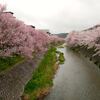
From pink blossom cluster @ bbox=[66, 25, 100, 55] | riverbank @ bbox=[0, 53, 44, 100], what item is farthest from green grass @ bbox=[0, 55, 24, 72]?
pink blossom cluster @ bbox=[66, 25, 100, 55]

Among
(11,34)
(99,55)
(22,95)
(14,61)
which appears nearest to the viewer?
(22,95)

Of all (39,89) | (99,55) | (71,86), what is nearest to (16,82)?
(39,89)

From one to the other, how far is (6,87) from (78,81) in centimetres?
1401

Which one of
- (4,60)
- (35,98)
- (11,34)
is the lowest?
(35,98)

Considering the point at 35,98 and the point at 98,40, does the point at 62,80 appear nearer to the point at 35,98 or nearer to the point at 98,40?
the point at 35,98

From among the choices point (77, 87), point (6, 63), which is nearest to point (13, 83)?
point (6, 63)

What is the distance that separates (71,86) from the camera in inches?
1359

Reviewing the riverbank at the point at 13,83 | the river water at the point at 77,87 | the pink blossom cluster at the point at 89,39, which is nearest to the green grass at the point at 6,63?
the riverbank at the point at 13,83

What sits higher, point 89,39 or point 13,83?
point 89,39

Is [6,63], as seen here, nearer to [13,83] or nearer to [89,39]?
[13,83]

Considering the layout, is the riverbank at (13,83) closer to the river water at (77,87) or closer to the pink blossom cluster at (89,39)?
the river water at (77,87)

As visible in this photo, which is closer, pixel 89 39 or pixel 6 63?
pixel 6 63

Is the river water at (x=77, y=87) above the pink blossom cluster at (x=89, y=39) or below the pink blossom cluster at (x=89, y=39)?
below

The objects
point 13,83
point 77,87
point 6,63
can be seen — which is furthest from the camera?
point 6,63
